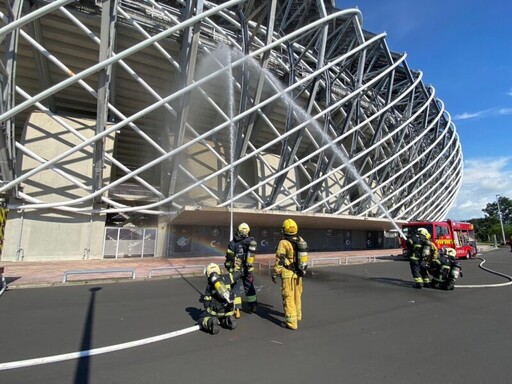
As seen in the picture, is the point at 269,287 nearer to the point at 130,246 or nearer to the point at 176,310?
the point at 176,310

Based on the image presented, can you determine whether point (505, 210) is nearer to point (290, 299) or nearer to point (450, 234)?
point (450, 234)

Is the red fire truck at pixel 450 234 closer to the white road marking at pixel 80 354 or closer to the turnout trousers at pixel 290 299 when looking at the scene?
the turnout trousers at pixel 290 299

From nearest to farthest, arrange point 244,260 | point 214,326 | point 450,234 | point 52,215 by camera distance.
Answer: point 214,326 → point 244,260 → point 52,215 → point 450,234

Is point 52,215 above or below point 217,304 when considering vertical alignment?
above

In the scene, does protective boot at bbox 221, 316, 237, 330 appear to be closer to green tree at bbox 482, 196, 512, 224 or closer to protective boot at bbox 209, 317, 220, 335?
protective boot at bbox 209, 317, 220, 335

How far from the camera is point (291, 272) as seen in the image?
15.6 feet

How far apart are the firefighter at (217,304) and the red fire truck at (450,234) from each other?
17.0 m

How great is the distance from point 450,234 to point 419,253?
13.3 meters

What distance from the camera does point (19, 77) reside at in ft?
52.5

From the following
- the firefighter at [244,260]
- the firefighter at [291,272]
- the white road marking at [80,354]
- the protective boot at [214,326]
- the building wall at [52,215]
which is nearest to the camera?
the white road marking at [80,354]

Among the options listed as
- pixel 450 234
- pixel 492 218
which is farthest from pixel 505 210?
pixel 450 234

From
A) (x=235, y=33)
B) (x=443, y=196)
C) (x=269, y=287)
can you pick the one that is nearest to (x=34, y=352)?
(x=269, y=287)

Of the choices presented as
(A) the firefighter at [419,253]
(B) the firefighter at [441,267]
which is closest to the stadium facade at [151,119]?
(A) the firefighter at [419,253]

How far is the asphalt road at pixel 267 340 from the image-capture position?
10.4ft
